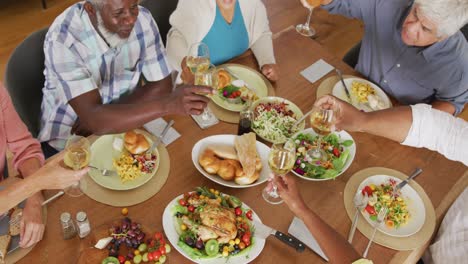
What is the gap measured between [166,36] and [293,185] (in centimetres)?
135

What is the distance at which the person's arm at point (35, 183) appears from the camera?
4.42 ft

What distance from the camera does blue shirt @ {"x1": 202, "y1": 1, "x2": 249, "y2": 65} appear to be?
2256mm

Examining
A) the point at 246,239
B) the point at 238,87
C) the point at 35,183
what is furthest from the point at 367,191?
the point at 35,183

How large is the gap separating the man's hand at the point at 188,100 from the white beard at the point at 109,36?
352mm

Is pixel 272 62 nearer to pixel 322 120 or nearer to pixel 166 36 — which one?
pixel 322 120

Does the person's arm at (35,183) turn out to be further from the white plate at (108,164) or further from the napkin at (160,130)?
the napkin at (160,130)

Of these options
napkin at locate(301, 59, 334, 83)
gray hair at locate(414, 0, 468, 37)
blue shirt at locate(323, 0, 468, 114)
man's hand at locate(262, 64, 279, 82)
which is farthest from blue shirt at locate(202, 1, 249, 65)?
gray hair at locate(414, 0, 468, 37)

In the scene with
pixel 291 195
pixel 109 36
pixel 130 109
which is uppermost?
pixel 109 36

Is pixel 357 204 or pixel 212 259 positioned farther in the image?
pixel 357 204

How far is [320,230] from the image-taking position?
1443 mm

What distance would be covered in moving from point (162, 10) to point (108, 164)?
1.06 meters

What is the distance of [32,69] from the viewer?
1840 mm

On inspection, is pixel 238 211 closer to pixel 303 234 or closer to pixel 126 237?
pixel 303 234

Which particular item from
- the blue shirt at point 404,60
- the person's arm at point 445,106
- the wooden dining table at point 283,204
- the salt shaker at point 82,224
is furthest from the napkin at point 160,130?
the person's arm at point 445,106
